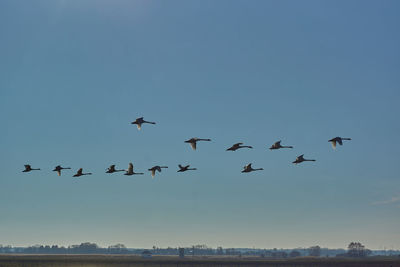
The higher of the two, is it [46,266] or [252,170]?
[252,170]

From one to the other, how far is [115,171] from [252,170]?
1539cm

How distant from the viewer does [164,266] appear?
439ft

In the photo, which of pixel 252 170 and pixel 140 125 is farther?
pixel 252 170

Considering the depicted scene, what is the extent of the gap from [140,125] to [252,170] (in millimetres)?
13667

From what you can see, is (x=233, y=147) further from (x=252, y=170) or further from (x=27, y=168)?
(x=27, y=168)

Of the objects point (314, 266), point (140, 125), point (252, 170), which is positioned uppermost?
point (140, 125)

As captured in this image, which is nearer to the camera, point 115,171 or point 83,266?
point 115,171

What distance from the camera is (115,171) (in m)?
53.6

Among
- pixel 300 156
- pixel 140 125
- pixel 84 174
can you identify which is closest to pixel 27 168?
pixel 84 174

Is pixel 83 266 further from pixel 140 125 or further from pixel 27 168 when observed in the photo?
pixel 140 125

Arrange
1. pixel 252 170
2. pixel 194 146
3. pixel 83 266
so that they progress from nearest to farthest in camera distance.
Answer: pixel 194 146, pixel 252 170, pixel 83 266

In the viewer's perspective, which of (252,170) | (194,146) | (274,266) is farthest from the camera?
(274,266)

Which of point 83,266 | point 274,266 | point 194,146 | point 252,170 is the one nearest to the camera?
point 194,146

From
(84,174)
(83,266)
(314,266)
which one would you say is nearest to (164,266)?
(83,266)
